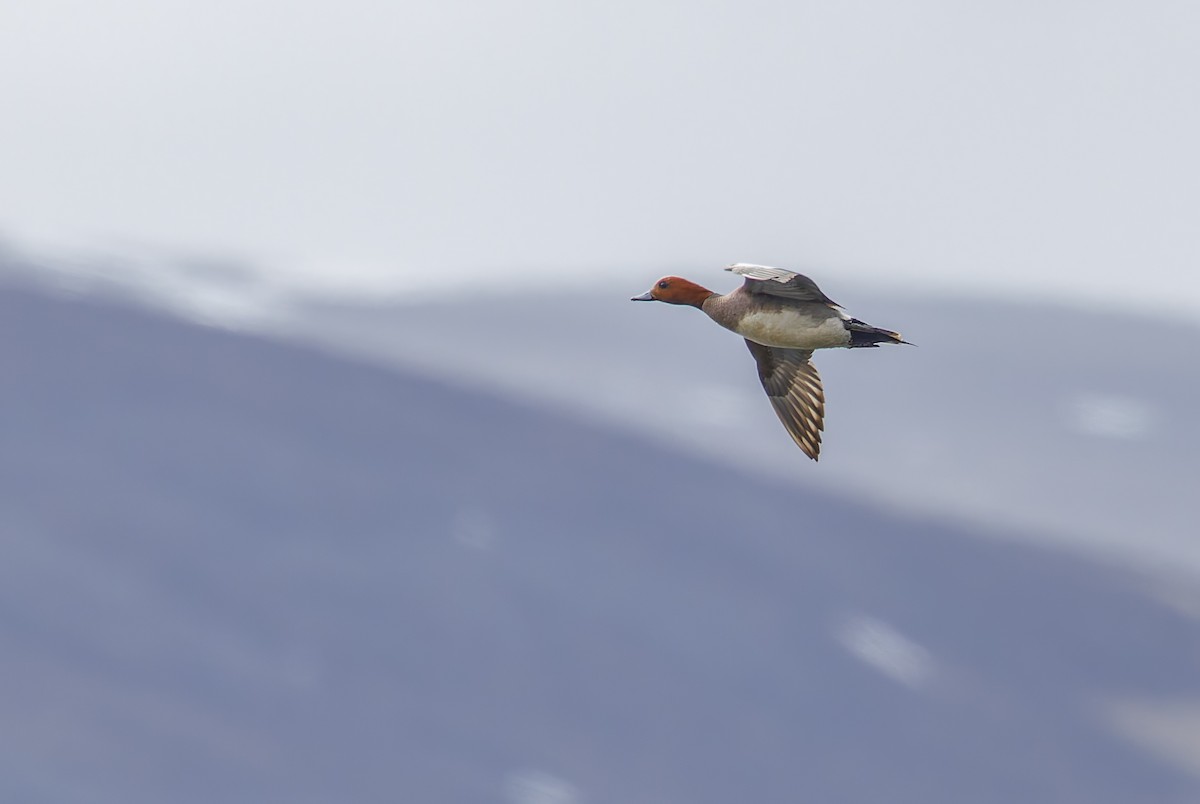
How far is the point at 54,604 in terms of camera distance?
159000 millimetres

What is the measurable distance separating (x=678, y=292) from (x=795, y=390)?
8.21 ft

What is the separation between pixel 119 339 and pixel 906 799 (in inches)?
3718

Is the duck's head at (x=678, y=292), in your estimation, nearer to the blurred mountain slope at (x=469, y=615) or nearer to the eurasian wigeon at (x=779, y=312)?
the eurasian wigeon at (x=779, y=312)

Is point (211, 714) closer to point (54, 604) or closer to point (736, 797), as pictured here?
point (54, 604)

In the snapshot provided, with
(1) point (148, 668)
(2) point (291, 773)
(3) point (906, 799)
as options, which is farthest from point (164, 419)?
(3) point (906, 799)

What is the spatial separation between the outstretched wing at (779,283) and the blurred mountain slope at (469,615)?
420 feet


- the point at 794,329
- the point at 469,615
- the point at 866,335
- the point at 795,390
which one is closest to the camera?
the point at 866,335

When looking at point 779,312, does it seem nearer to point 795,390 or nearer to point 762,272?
point 762,272

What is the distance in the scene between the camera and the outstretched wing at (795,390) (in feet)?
64.7

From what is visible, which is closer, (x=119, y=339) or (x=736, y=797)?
(x=736, y=797)

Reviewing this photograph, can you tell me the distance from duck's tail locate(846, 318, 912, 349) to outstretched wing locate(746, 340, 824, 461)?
7.56 ft

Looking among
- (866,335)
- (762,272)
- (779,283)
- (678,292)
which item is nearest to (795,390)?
(678,292)

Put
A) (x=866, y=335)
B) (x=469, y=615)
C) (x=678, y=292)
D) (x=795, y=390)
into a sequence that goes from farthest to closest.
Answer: (x=469, y=615), (x=795, y=390), (x=678, y=292), (x=866, y=335)

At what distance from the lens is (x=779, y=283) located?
16.5m
